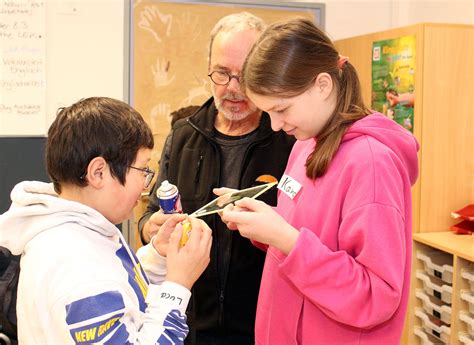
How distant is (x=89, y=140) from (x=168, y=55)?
235 cm

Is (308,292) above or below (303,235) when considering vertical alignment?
below

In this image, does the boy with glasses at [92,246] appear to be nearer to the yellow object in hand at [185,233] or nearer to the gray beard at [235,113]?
the yellow object in hand at [185,233]

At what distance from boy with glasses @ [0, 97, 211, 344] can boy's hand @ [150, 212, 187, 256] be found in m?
0.10

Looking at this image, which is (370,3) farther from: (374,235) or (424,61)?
(374,235)

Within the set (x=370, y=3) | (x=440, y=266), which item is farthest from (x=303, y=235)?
(x=370, y=3)

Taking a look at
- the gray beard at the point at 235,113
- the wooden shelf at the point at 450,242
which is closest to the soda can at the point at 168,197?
the gray beard at the point at 235,113

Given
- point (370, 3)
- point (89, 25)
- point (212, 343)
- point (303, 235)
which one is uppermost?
point (370, 3)

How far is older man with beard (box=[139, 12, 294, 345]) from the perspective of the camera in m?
1.70

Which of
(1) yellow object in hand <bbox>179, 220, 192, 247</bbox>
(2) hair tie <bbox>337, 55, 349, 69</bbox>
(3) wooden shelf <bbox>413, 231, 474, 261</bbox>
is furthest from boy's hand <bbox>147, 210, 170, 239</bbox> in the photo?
(3) wooden shelf <bbox>413, 231, 474, 261</bbox>

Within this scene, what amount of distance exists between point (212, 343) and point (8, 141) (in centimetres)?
196

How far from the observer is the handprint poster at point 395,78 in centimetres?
271

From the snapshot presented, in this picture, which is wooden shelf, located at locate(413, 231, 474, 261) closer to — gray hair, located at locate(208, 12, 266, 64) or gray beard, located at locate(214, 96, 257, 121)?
gray beard, located at locate(214, 96, 257, 121)

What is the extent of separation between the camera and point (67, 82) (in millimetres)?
3225

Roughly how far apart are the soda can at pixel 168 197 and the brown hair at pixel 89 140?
205 millimetres
